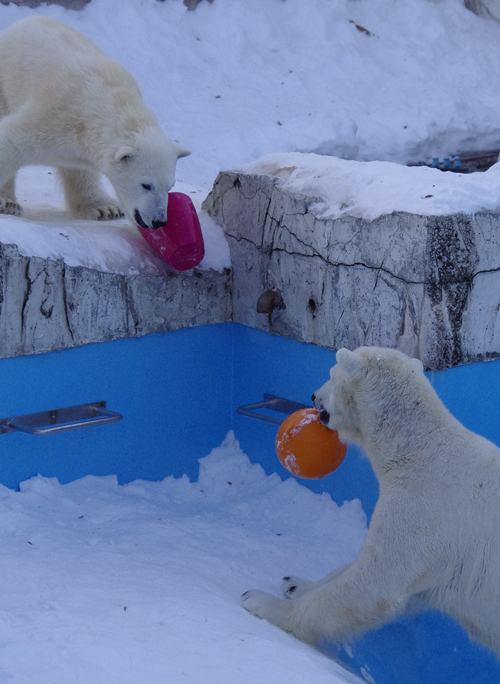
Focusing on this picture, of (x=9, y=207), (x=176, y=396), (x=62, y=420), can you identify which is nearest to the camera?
(x=62, y=420)

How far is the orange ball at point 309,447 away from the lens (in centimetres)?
Answer: 252

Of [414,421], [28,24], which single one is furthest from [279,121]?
[414,421]

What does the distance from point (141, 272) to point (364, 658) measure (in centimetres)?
180

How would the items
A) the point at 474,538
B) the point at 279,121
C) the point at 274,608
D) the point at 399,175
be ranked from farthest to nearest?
the point at 279,121 → the point at 399,175 → the point at 274,608 → the point at 474,538

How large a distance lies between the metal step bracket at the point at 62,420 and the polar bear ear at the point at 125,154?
106 cm

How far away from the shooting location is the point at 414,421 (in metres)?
2.23

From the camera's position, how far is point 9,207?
341cm

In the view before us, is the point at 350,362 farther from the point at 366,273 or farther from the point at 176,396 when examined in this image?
the point at 176,396

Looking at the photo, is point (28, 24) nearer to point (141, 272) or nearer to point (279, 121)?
point (141, 272)

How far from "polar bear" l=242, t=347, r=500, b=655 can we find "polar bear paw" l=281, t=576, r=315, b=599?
0.27 metres

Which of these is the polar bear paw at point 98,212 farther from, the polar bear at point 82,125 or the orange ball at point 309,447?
the orange ball at point 309,447

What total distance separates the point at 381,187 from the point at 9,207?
1708 mm

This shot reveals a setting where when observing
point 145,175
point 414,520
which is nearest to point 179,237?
point 145,175

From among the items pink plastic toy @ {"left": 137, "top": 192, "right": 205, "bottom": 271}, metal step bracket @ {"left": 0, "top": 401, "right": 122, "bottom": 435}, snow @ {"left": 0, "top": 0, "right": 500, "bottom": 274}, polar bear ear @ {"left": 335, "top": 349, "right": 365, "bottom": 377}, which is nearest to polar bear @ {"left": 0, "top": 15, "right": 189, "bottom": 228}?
pink plastic toy @ {"left": 137, "top": 192, "right": 205, "bottom": 271}
